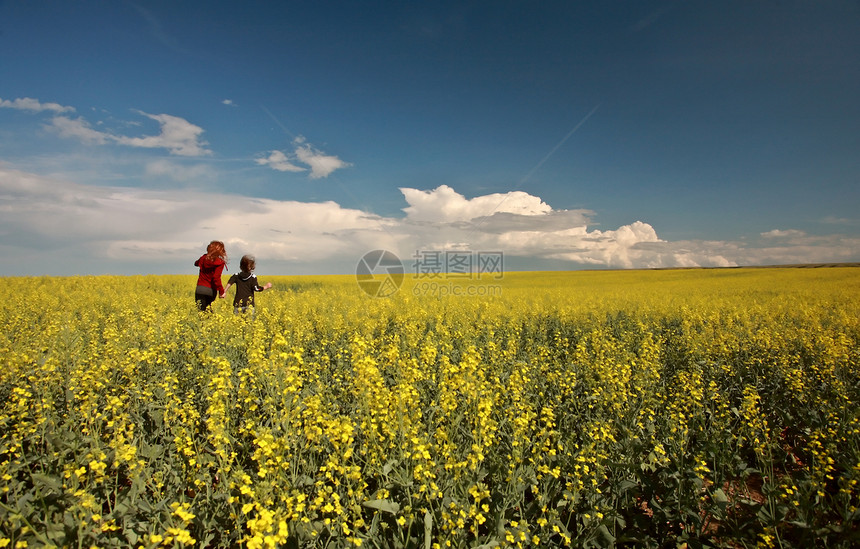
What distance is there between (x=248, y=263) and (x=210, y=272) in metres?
0.99

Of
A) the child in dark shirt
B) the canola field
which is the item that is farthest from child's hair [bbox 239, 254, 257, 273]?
the canola field

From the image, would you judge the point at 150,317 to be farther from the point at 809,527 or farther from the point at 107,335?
the point at 809,527

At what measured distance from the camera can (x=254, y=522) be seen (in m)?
2.43

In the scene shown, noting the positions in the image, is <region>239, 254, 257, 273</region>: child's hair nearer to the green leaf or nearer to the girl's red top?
the girl's red top

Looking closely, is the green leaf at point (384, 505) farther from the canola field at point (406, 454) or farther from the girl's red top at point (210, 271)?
the girl's red top at point (210, 271)

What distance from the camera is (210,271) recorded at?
1073 centimetres

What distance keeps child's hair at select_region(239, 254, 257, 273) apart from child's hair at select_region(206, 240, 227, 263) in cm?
48

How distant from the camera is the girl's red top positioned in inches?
416

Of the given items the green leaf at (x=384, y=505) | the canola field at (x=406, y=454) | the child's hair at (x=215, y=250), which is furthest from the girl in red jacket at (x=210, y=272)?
the green leaf at (x=384, y=505)

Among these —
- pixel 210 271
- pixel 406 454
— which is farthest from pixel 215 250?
pixel 406 454

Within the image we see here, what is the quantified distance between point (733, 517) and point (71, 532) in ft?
18.3

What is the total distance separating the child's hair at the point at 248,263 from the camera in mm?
10922

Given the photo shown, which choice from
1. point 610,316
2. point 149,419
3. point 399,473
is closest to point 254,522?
point 399,473

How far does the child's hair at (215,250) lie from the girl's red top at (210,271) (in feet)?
0.26
